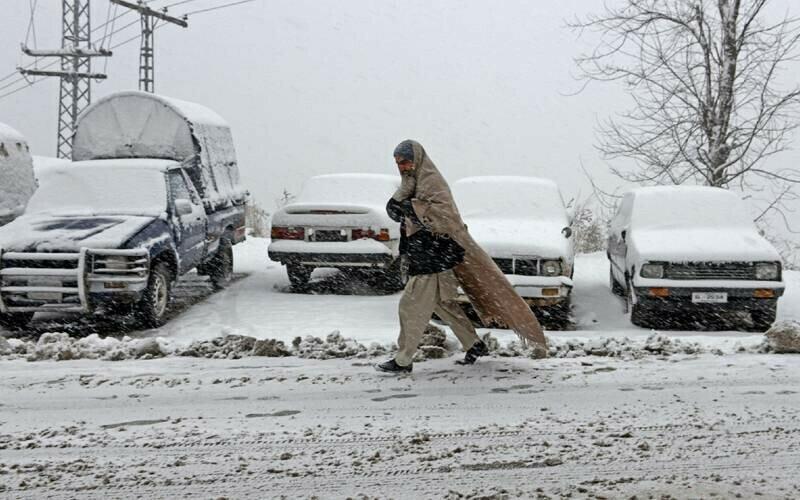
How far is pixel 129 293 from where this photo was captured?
28.2ft

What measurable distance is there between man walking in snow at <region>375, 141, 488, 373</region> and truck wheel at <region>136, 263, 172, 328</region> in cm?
410

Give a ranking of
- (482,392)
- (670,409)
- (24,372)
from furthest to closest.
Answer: (24,372)
(482,392)
(670,409)

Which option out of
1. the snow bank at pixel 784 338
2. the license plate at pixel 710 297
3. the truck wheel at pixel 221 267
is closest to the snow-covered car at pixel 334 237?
the truck wheel at pixel 221 267

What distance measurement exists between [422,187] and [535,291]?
3393mm

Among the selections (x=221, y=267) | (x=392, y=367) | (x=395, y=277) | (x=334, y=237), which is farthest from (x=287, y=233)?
(x=392, y=367)

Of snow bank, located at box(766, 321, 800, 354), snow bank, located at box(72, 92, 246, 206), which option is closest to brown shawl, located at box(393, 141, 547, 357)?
snow bank, located at box(766, 321, 800, 354)

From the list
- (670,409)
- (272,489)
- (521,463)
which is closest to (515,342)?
(670,409)

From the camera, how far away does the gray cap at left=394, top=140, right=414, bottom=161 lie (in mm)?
5871

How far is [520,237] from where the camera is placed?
369 inches

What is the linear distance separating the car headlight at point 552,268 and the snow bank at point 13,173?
7.86 m

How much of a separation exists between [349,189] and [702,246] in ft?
17.6

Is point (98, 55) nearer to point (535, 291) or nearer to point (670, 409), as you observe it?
point (535, 291)

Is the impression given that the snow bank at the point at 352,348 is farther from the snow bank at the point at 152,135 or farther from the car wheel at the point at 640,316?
the snow bank at the point at 152,135

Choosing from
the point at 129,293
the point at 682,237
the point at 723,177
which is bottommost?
the point at 129,293
